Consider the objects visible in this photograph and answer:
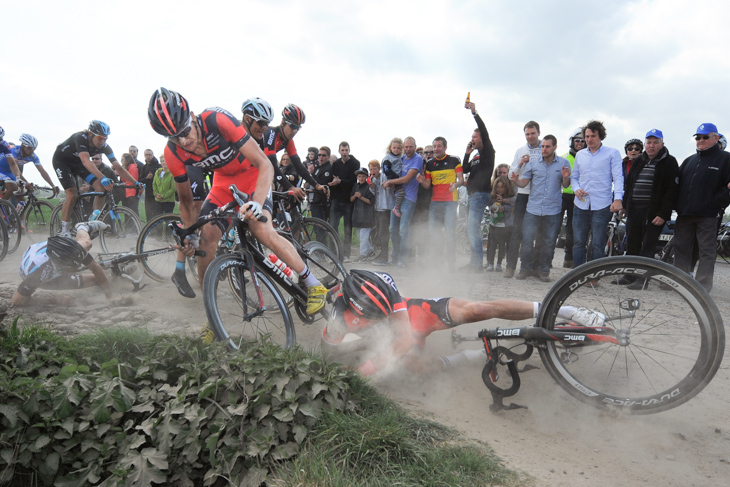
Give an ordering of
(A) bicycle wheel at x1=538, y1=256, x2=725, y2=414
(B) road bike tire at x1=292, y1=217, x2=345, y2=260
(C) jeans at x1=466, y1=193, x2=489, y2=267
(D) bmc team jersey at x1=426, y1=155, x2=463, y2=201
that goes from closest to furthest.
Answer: (A) bicycle wheel at x1=538, y1=256, x2=725, y2=414 < (B) road bike tire at x1=292, y1=217, x2=345, y2=260 < (C) jeans at x1=466, y1=193, x2=489, y2=267 < (D) bmc team jersey at x1=426, y1=155, x2=463, y2=201

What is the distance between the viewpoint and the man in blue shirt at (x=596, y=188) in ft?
22.2

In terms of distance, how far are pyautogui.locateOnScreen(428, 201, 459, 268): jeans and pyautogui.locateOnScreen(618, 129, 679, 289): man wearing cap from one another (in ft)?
9.05

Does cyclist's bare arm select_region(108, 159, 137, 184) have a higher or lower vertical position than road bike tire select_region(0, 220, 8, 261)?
higher

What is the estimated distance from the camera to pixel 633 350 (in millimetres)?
3865

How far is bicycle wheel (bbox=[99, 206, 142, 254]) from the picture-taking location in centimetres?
757

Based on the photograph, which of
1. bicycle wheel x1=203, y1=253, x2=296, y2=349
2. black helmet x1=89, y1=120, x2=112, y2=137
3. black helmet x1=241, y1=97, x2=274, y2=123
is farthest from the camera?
black helmet x1=89, y1=120, x2=112, y2=137

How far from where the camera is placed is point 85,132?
25.6ft

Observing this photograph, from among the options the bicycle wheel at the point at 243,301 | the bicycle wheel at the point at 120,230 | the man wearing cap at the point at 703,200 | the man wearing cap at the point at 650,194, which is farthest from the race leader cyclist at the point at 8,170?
the man wearing cap at the point at 703,200

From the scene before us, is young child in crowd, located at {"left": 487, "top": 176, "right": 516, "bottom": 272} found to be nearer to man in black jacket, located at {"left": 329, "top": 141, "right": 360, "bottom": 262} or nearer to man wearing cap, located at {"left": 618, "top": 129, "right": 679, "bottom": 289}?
man wearing cap, located at {"left": 618, "top": 129, "right": 679, "bottom": 289}

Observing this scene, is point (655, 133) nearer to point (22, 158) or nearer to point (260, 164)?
point (260, 164)

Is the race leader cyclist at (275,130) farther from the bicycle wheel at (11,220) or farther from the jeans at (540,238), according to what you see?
the bicycle wheel at (11,220)

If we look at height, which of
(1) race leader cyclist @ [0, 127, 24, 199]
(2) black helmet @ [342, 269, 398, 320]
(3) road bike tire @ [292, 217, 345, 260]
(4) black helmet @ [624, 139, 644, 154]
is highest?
(4) black helmet @ [624, 139, 644, 154]

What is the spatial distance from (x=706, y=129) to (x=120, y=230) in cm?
940

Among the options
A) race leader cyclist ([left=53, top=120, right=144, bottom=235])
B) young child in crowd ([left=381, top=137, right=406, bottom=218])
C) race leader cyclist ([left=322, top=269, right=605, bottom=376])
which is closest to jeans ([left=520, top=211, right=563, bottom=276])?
young child in crowd ([left=381, top=137, right=406, bottom=218])
